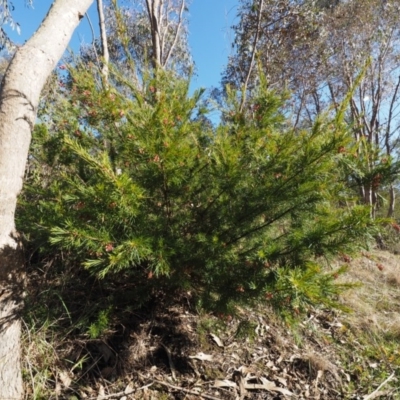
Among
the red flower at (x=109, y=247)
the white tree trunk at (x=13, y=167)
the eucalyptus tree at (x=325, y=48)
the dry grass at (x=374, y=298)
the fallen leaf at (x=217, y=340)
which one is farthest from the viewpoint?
the eucalyptus tree at (x=325, y=48)

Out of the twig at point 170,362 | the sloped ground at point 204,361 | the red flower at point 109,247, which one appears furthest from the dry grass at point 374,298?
the red flower at point 109,247

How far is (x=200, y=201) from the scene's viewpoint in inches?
81.4

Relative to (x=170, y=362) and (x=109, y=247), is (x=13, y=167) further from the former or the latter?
(x=170, y=362)

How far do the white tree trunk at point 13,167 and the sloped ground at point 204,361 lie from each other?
220 millimetres

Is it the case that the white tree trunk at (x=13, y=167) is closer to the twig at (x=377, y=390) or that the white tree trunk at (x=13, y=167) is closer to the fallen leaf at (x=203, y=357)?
the fallen leaf at (x=203, y=357)

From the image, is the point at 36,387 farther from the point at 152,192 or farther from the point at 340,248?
the point at 340,248

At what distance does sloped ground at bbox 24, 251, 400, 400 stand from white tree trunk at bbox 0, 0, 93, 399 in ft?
0.72

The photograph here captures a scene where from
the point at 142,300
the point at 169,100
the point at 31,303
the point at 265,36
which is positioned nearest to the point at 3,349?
the point at 31,303

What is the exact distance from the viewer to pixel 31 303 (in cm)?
214

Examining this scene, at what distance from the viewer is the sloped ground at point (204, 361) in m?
1.94

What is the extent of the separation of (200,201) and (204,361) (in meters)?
1.10

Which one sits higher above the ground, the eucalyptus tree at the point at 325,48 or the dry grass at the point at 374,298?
the eucalyptus tree at the point at 325,48

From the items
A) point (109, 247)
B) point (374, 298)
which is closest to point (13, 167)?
point (109, 247)

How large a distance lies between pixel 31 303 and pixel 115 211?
107cm
